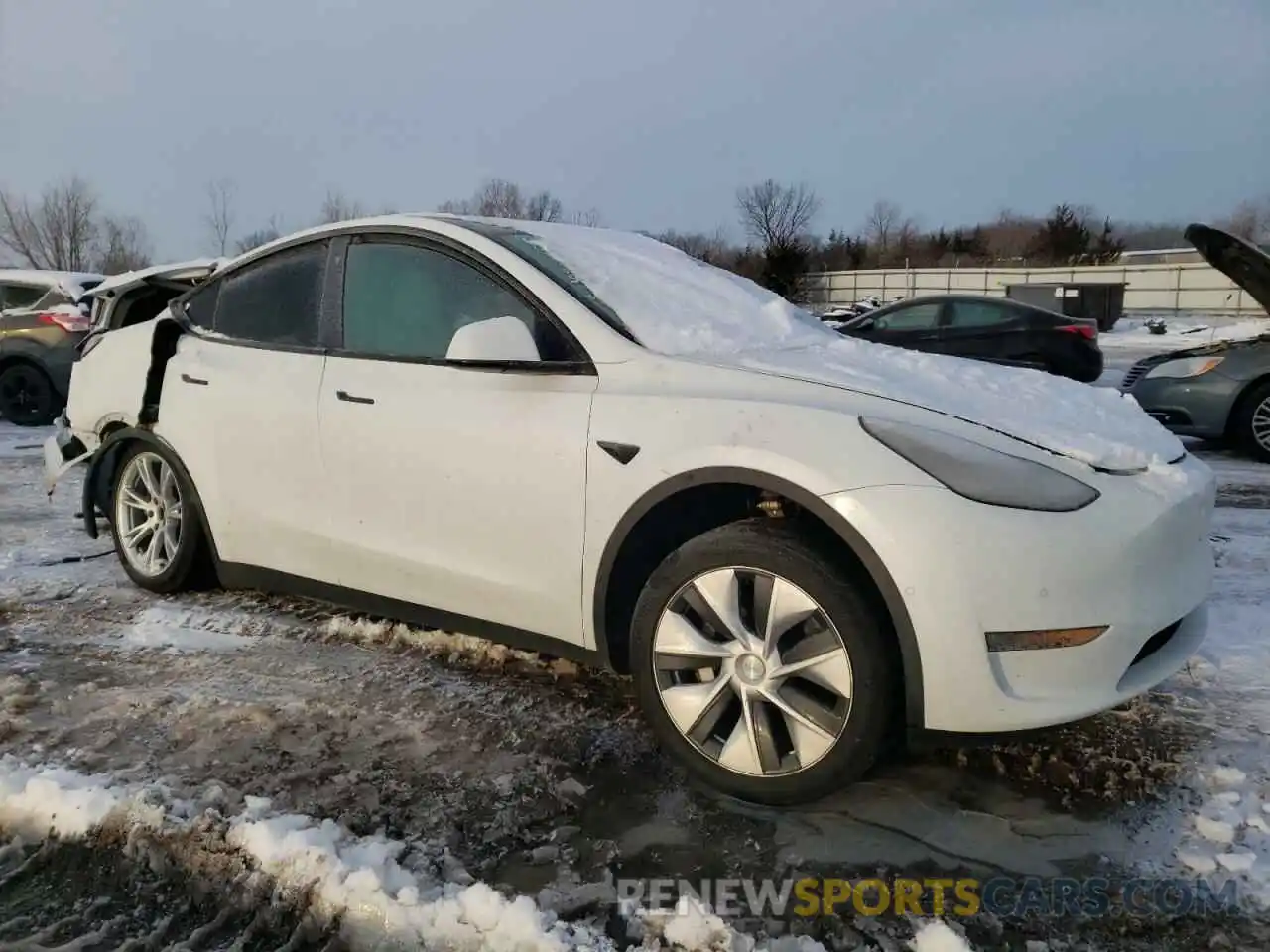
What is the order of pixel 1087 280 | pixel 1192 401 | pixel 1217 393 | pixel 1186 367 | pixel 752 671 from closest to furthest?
pixel 752 671 < pixel 1217 393 < pixel 1192 401 < pixel 1186 367 < pixel 1087 280

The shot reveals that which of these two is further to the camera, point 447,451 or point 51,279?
point 51,279

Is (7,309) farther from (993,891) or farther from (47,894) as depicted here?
(993,891)

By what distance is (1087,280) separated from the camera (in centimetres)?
4341

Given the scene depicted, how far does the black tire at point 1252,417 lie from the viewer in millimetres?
7688

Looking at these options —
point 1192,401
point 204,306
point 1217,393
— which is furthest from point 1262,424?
point 204,306

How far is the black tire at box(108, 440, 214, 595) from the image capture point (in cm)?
398

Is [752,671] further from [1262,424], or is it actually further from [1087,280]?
[1087,280]

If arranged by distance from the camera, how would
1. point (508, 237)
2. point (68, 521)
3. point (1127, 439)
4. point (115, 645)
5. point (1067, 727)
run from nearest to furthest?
point (1127, 439) → point (1067, 727) → point (508, 237) → point (115, 645) → point (68, 521)

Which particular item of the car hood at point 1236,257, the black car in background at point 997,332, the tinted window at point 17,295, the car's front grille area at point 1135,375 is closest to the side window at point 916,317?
the black car in background at point 997,332

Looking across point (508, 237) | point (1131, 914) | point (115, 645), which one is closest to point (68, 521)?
point (115, 645)

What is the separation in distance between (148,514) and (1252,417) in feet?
25.6

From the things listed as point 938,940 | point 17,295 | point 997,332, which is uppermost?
point 17,295

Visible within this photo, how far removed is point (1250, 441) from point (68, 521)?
27.7ft

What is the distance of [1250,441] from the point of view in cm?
775
